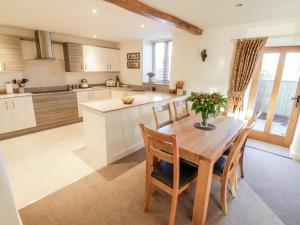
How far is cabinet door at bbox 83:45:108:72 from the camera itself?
4741mm

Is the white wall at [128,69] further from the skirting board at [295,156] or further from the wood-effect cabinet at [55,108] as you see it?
the skirting board at [295,156]

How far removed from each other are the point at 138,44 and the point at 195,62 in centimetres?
203

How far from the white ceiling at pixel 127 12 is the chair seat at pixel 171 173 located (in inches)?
84.0

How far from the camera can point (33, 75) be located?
13.5 ft

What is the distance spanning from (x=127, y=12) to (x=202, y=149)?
241 centimetres

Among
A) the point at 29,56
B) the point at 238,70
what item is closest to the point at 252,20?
the point at 238,70

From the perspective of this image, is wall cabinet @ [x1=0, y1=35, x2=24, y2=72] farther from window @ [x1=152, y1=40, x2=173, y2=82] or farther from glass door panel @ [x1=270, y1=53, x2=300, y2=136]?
glass door panel @ [x1=270, y1=53, x2=300, y2=136]

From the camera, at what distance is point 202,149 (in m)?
1.58

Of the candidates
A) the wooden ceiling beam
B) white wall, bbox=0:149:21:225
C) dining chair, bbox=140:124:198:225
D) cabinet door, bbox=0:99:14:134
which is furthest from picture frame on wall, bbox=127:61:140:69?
white wall, bbox=0:149:21:225

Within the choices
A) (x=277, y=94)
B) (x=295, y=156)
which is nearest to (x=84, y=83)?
(x=277, y=94)

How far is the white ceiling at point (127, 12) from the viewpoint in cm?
222

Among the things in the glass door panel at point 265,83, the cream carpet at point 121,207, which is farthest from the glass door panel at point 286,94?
the cream carpet at point 121,207

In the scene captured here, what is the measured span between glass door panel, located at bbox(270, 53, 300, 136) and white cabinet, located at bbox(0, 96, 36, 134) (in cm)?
537

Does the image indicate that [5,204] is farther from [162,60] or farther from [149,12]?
[162,60]
